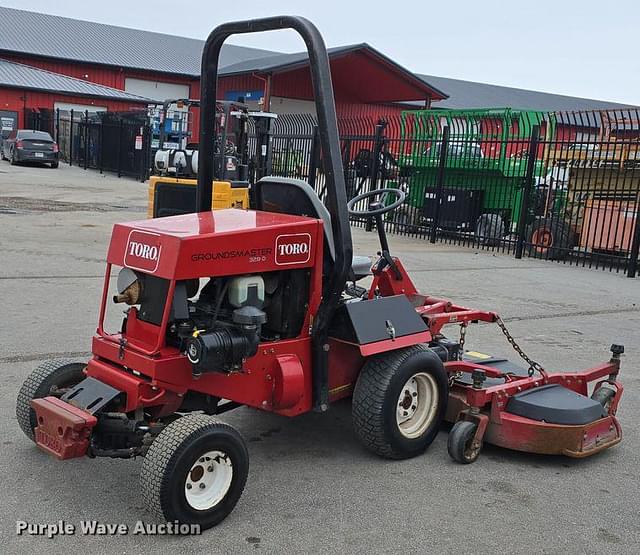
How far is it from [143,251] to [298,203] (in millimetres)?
903

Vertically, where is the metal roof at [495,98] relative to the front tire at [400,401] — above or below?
above

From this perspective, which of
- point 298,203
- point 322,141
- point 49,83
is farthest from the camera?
point 49,83

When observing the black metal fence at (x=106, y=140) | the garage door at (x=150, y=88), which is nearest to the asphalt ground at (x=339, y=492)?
the black metal fence at (x=106, y=140)

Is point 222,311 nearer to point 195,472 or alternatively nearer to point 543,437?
point 195,472

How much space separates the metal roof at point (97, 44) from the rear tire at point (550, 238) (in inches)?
1242

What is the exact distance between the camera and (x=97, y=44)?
4319cm

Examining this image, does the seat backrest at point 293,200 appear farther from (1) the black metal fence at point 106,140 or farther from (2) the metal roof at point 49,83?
(2) the metal roof at point 49,83

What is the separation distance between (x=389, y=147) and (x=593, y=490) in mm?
12825

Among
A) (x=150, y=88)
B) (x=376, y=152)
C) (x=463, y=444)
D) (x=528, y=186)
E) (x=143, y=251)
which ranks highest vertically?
(x=150, y=88)

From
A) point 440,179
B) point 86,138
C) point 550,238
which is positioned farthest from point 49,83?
point 550,238

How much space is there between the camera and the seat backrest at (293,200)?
379 cm

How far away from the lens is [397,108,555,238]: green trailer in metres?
14.6

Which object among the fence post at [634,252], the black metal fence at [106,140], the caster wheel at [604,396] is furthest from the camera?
the black metal fence at [106,140]

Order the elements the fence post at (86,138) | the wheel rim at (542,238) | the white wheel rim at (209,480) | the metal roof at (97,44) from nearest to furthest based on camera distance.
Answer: the white wheel rim at (209,480) → the wheel rim at (542,238) → the fence post at (86,138) → the metal roof at (97,44)
